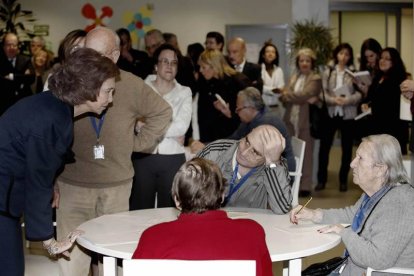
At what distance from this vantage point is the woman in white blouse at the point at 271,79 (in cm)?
896

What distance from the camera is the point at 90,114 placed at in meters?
3.85

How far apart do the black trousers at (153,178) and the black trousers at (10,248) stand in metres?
1.88

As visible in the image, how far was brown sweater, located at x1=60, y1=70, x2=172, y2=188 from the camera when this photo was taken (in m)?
3.87

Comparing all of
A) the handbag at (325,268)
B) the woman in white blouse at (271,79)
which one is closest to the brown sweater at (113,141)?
the handbag at (325,268)

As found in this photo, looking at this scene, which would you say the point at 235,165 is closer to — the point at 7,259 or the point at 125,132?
the point at 125,132

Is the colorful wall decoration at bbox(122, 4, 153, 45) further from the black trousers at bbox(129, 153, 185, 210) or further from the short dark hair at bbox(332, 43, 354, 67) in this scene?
the black trousers at bbox(129, 153, 185, 210)

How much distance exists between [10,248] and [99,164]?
3.10 feet

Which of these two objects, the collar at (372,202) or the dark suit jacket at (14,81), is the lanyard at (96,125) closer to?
the collar at (372,202)

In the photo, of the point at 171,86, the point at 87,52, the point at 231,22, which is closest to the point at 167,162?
the point at 171,86

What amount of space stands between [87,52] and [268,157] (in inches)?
44.7

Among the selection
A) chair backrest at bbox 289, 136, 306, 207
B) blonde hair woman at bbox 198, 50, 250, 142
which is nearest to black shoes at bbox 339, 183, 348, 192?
blonde hair woman at bbox 198, 50, 250, 142

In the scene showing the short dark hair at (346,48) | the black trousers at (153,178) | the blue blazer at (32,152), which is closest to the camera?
the blue blazer at (32,152)

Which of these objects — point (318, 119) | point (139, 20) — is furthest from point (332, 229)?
point (139, 20)

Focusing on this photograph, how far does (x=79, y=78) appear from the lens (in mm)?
3100
